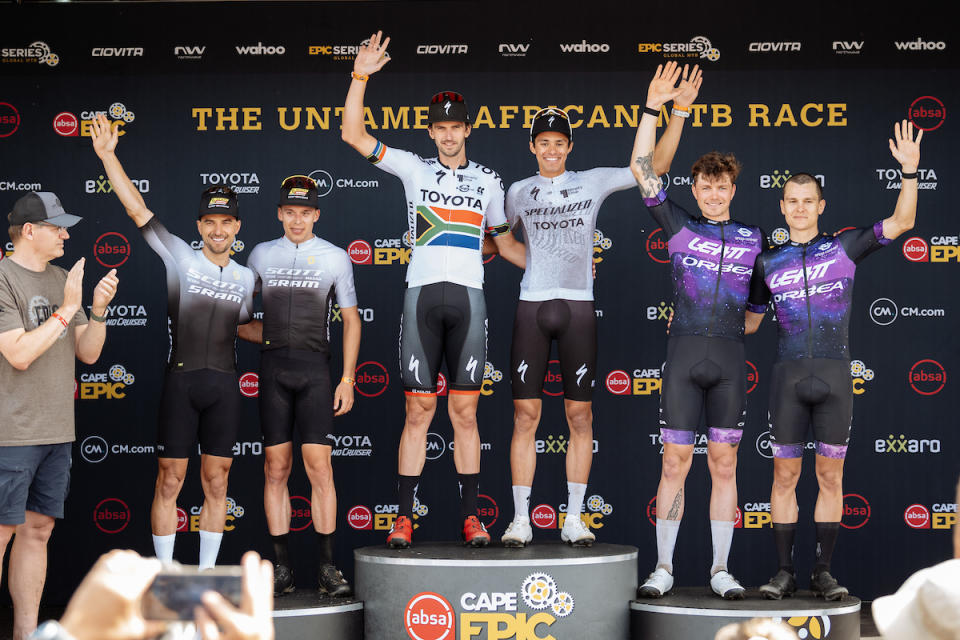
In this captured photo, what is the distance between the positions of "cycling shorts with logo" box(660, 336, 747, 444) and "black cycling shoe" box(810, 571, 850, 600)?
64 cm

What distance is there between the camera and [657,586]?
3879mm

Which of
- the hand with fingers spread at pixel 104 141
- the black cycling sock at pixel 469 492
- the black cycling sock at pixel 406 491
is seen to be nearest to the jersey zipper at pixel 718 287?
the black cycling sock at pixel 469 492

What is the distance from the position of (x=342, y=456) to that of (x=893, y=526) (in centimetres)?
304

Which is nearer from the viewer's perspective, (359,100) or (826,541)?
(826,541)

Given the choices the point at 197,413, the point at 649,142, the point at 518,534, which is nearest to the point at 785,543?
the point at 518,534

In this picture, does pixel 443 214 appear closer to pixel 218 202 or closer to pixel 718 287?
pixel 218 202

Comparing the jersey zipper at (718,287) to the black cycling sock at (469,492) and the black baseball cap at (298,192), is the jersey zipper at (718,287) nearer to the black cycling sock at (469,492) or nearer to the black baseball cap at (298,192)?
the black cycling sock at (469,492)

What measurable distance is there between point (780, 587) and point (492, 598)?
1.19 meters

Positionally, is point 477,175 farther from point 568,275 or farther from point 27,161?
point 27,161

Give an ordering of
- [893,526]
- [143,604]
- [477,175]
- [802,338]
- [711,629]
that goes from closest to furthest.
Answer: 1. [143,604]
2. [711,629]
3. [802,338]
4. [477,175]
5. [893,526]

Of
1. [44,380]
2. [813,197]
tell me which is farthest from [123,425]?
[813,197]

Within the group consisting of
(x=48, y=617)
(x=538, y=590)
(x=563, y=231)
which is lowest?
(x=48, y=617)

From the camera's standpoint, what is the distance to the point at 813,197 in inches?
160

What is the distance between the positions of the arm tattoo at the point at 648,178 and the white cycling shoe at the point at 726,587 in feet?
5.36
